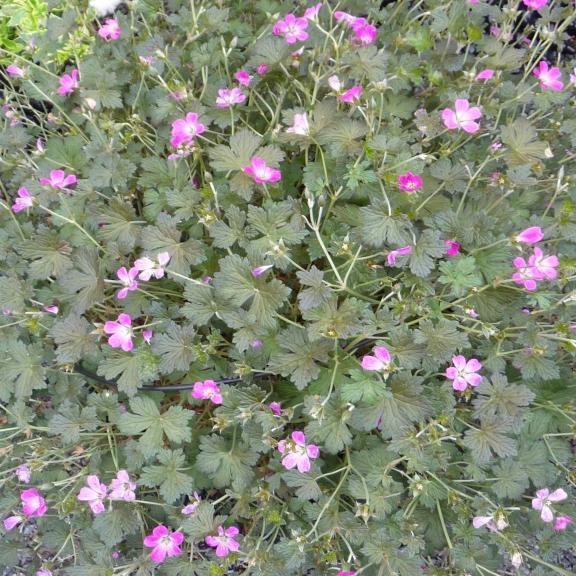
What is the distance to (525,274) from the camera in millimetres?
1699

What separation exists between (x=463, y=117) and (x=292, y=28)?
682 millimetres

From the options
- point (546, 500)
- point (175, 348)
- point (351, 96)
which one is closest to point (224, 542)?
point (175, 348)

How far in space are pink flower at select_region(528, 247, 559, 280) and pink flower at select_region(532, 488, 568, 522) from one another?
0.68 m

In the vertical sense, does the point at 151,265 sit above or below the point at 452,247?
below

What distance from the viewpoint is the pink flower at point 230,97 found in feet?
6.44

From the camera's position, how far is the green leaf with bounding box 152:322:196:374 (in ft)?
5.75

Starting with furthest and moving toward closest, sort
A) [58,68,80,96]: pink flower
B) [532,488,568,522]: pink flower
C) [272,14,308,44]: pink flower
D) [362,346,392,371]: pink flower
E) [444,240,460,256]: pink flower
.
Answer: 1. [58,68,80,96]: pink flower
2. [272,14,308,44]: pink flower
3. [444,240,460,256]: pink flower
4. [532,488,568,522]: pink flower
5. [362,346,392,371]: pink flower

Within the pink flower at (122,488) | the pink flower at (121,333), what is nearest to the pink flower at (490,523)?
the pink flower at (122,488)

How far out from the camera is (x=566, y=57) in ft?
10.2

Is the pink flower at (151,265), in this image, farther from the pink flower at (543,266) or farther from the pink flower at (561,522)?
the pink flower at (561,522)

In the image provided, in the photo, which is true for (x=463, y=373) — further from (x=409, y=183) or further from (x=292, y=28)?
(x=292, y=28)

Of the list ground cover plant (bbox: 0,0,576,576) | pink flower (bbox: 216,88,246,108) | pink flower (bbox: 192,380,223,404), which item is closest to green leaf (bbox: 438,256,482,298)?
ground cover plant (bbox: 0,0,576,576)

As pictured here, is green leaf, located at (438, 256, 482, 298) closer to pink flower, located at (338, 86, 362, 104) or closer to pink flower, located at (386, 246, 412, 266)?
pink flower, located at (386, 246, 412, 266)

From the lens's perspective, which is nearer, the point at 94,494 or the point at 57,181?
the point at 94,494
